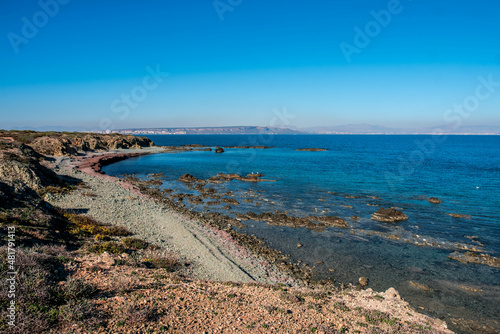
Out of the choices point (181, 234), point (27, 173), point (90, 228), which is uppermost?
point (27, 173)

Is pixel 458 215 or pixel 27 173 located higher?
pixel 27 173

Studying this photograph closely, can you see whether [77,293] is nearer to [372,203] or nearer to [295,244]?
[295,244]

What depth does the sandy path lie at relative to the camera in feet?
51.4

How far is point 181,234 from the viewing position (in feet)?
66.6

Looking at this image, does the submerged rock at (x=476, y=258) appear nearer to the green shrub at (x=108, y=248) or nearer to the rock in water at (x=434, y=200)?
the rock in water at (x=434, y=200)

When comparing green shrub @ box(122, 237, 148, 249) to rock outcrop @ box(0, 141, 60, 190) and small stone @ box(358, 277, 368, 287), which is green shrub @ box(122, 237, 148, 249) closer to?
small stone @ box(358, 277, 368, 287)

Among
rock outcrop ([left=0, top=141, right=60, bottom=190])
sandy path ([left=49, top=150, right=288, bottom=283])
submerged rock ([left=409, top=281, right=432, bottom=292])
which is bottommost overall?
submerged rock ([left=409, top=281, right=432, bottom=292])

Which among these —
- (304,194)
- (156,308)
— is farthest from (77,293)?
(304,194)

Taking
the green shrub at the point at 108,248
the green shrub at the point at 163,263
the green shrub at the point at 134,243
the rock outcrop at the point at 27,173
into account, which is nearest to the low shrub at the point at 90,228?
the green shrub at the point at 134,243

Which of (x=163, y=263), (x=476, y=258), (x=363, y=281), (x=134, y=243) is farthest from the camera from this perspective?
(x=476, y=258)

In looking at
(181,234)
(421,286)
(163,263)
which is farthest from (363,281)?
(181,234)

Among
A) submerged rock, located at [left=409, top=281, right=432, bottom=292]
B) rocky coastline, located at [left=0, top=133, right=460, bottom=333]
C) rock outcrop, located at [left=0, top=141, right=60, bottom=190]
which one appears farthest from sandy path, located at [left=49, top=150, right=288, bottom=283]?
submerged rock, located at [left=409, top=281, right=432, bottom=292]

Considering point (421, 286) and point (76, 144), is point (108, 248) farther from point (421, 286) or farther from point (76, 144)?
point (76, 144)

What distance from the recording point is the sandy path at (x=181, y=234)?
15656 millimetres
